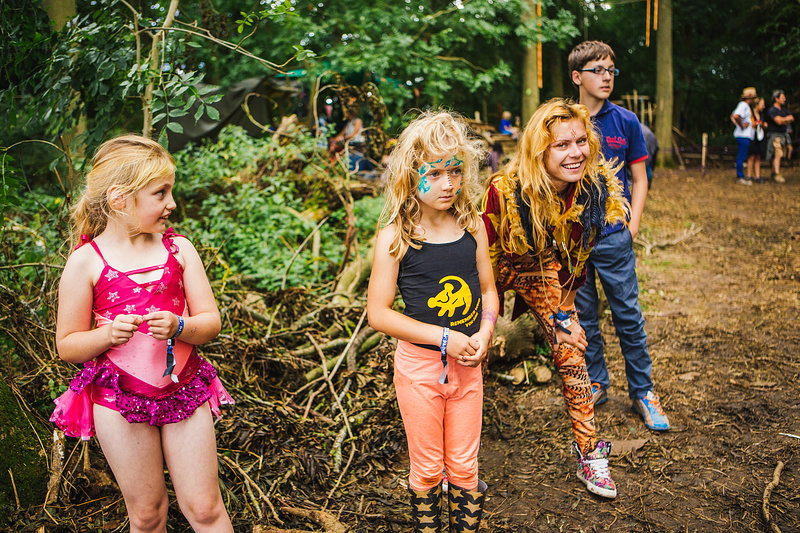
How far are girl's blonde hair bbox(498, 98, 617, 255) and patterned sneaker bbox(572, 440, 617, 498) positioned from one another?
42.9 inches

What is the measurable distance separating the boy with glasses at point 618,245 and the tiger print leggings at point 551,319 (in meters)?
0.59

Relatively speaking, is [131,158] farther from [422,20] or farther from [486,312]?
[422,20]

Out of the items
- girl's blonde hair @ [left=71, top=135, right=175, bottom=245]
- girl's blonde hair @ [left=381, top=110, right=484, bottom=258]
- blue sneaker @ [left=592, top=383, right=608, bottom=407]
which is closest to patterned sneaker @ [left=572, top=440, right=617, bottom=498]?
blue sneaker @ [left=592, top=383, right=608, bottom=407]

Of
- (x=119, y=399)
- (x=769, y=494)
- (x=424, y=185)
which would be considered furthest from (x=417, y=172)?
(x=769, y=494)

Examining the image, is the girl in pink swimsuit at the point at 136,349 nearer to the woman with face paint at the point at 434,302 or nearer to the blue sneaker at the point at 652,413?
the woman with face paint at the point at 434,302

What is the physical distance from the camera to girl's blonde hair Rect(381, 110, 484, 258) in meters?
2.21

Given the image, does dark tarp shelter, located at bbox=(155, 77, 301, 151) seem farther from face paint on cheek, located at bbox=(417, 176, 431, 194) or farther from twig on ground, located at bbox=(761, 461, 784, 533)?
twig on ground, located at bbox=(761, 461, 784, 533)

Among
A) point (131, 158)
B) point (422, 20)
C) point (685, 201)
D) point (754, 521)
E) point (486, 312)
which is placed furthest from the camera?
point (685, 201)

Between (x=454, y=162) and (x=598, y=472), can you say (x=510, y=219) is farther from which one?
(x=598, y=472)

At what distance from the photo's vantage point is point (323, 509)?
2723 mm

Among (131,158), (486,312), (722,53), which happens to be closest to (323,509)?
(486,312)

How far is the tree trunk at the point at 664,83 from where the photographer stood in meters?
16.5

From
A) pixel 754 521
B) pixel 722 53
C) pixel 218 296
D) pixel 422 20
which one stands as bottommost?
pixel 754 521

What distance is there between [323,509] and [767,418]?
2.74 meters
